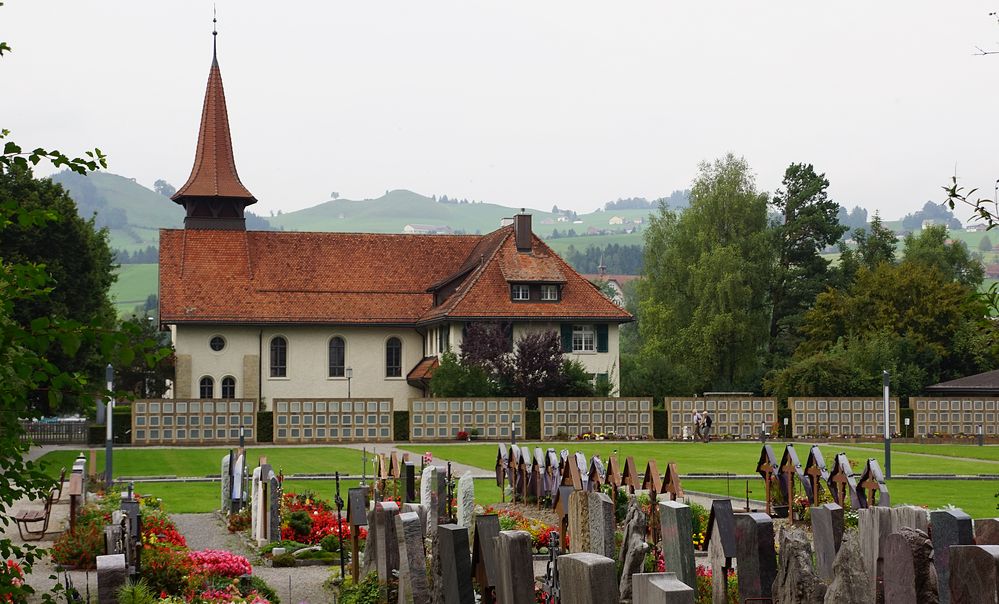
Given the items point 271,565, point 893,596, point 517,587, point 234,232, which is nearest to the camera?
point 893,596

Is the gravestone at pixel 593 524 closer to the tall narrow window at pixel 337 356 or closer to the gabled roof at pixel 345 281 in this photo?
the gabled roof at pixel 345 281

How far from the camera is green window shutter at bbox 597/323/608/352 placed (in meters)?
63.0

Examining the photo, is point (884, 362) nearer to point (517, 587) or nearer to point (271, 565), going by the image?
point (271, 565)

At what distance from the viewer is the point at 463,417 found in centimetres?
5506

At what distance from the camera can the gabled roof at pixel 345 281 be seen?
2458 inches

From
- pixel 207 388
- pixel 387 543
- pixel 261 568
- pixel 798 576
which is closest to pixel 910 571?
pixel 798 576

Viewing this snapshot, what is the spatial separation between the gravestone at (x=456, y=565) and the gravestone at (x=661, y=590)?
2.96 m

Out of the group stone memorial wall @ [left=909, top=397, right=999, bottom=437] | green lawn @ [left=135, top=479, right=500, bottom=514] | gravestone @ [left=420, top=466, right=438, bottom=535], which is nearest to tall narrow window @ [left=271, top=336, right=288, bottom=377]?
stone memorial wall @ [left=909, top=397, right=999, bottom=437]

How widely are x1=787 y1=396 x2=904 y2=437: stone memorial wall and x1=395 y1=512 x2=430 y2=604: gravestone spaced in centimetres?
4893

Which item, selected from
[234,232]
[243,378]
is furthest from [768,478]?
[234,232]

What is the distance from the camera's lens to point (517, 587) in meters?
8.54

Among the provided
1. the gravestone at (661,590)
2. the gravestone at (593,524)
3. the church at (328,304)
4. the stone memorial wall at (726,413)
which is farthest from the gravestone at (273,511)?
the church at (328,304)

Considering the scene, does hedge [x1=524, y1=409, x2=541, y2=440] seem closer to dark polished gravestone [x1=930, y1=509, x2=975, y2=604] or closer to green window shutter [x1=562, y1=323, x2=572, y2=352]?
green window shutter [x1=562, y1=323, x2=572, y2=352]

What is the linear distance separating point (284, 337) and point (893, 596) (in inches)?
2303
